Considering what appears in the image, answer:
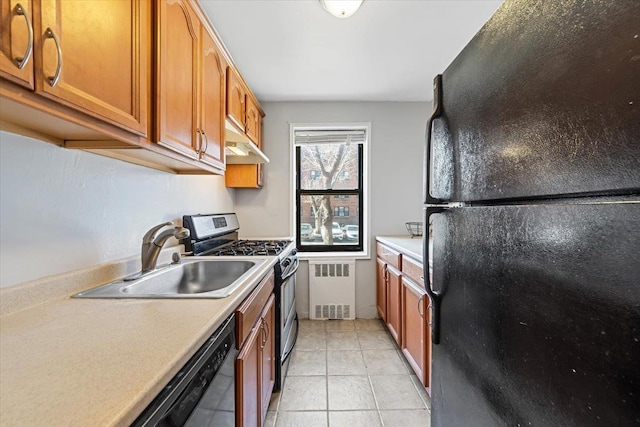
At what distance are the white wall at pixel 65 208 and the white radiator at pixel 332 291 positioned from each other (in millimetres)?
1858

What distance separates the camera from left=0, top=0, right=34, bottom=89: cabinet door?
1.98 feet

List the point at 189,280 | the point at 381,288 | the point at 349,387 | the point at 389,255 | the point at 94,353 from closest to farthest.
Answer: the point at 94,353, the point at 189,280, the point at 349,387, the point at 389,255, the point at 381,288

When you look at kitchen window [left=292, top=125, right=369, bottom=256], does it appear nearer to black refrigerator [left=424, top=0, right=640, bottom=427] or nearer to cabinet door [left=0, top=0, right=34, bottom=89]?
black refrigerator [left=424, top=0, right=640, bottom=427]

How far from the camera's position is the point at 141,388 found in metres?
0.52

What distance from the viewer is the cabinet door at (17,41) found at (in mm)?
605

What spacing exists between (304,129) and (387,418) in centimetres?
272

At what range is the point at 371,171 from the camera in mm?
3283

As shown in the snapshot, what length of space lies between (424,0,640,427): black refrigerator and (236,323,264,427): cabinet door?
74cm

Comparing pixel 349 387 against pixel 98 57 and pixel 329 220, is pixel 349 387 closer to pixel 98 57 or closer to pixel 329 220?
pixel 329 220

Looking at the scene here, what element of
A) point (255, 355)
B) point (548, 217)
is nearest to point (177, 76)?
point (255, 355)

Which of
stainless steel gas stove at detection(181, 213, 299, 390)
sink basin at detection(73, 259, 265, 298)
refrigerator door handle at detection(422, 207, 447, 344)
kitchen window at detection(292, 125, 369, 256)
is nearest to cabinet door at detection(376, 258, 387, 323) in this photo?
kitchen window at detection(292, 125, 369, 256)

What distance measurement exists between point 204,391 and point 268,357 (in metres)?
0.97

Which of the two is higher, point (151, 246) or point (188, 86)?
point (188, 86)

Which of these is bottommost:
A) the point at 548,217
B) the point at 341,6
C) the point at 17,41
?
the point at 548,217
